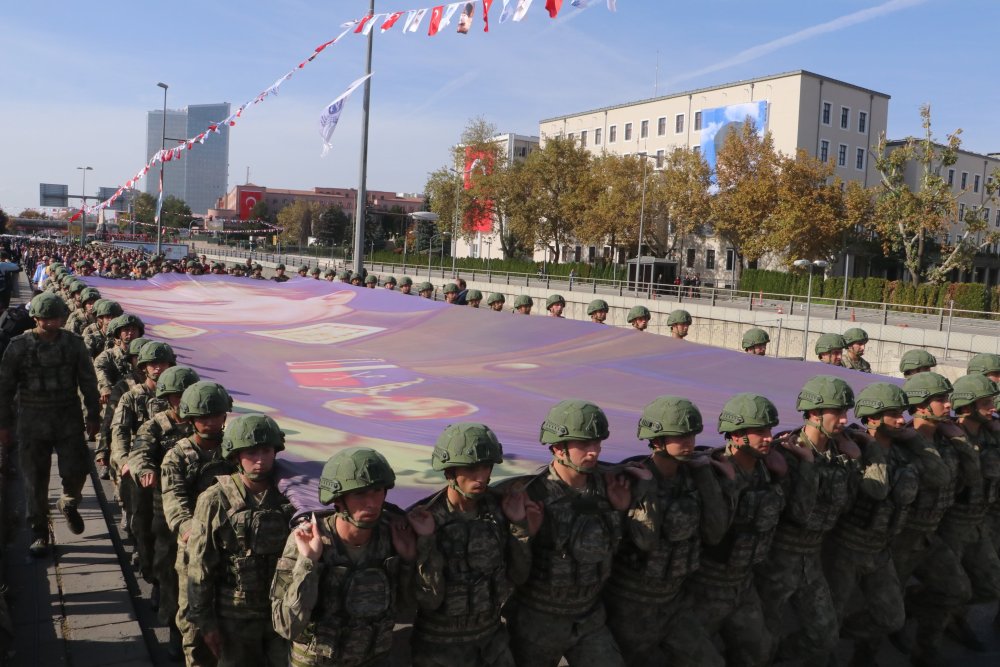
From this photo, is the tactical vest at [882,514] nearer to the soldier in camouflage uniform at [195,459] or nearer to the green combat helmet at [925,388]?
the green combat helmet at [925,388]

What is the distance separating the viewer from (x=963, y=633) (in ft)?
19.6

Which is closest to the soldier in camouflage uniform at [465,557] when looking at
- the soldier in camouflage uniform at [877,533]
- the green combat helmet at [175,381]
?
the green combat helmet at [175,381]

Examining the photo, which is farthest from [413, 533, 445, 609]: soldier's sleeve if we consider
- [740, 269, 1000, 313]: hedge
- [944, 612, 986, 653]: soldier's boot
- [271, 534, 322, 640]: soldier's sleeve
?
[740, 269, 1000, 313]: hedge

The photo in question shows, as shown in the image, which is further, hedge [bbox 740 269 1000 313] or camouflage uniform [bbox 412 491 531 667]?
hedge [bbox 740 269 1000 313]

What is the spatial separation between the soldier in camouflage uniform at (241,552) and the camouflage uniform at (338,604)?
0.53m

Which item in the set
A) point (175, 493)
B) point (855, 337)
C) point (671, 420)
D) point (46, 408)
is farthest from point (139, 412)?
point (855, 337)

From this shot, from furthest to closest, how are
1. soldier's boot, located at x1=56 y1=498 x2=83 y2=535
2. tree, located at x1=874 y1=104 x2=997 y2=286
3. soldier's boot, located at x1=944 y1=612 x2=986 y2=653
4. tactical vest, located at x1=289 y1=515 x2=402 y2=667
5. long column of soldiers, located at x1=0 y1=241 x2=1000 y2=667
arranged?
1. tree, located at x1=874 y1=104 x2=997 y2=286
2. soldier's boot, located at x1=56 y1=498 x2=83 y2=535
3. soldier's boot, located at x1=944 y1=612 x2=986 y2=653
4. long column of soldiers, located at x1=0 y1=241 x2=1000 y2=667
5. tactical vest, located at x1=289 y1=515 x2=402 y2=667

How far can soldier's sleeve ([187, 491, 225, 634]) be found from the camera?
149 inches

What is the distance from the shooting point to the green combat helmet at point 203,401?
453cm

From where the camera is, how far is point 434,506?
3768 millimetres

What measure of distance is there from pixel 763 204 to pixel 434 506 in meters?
38.4

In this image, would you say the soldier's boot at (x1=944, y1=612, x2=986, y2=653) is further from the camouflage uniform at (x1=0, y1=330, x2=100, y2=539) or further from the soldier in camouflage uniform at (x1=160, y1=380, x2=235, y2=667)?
the camouflage uniform at (x1=0, y1=330, x2=100, y2=539)

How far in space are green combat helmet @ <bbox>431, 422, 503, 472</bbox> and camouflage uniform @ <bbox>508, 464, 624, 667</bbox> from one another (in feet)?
1.65

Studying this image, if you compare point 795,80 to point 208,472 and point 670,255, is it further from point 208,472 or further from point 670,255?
point 208,472
